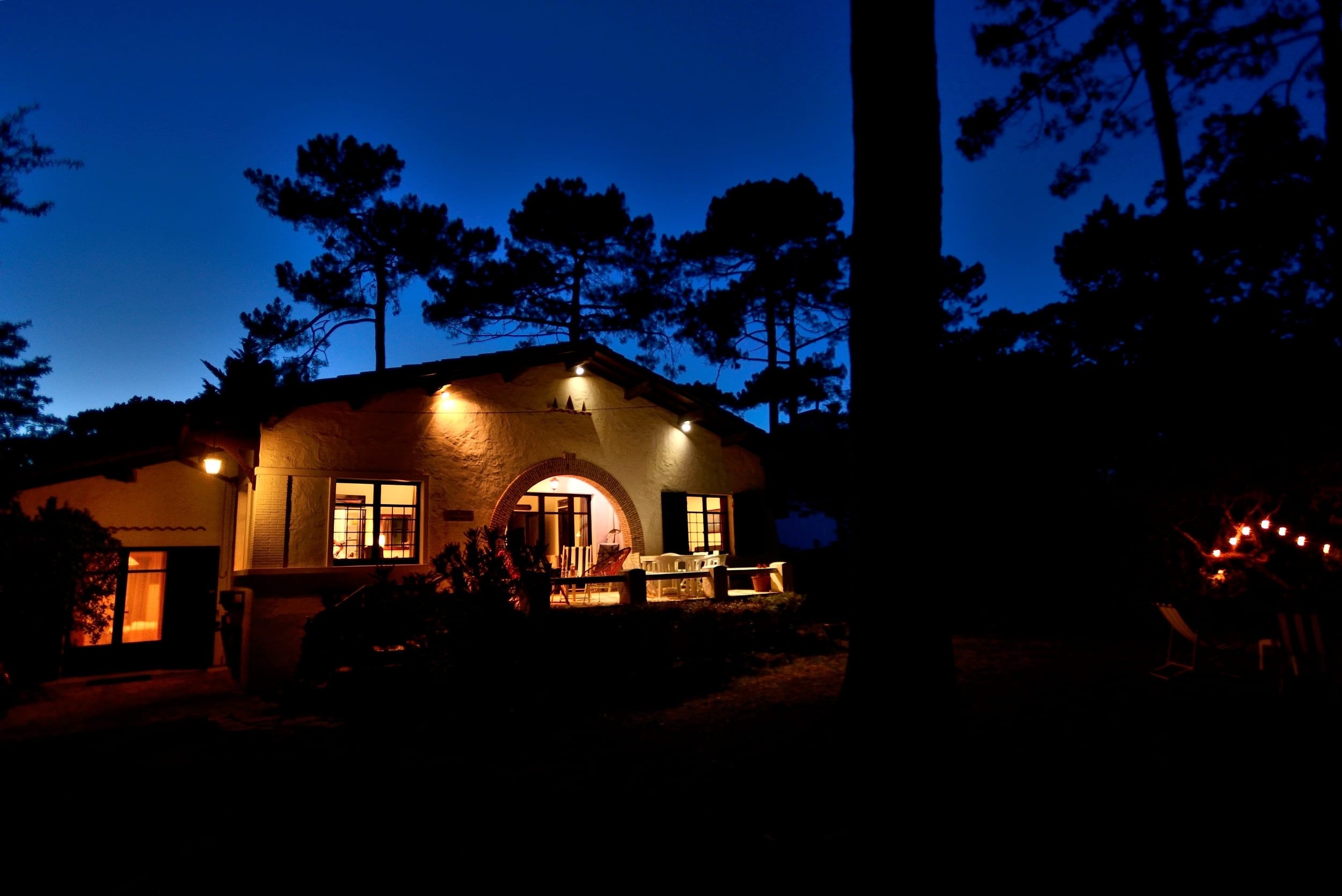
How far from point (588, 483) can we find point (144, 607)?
7439mm

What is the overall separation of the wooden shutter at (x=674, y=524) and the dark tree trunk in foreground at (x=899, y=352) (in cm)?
874

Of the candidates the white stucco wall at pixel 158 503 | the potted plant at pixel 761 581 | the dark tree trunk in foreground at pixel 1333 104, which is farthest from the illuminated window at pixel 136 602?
the dark tree trunk in foreground at pixel 1333 104

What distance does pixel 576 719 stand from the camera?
264 inches

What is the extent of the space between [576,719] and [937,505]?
4140 millimetres

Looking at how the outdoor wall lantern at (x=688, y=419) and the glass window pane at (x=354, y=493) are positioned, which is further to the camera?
the outdoor wall lantern at (x=688, y=419)

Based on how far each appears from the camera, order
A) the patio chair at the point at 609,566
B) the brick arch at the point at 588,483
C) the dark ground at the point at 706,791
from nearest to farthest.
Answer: the dark ground at the point at 706,791 < the brick arch at the point at 588,483 < the patio chair at the point at 609,566

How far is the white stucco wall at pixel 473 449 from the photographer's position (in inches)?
389

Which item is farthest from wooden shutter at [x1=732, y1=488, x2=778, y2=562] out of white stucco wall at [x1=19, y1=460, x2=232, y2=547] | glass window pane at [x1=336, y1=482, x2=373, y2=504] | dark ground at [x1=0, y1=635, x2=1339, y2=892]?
white stucco wall at [x1=19, y1=460, x2=232, y2=547]

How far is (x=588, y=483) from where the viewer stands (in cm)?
1288

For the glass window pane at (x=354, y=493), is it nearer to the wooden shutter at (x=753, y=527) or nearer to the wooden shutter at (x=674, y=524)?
the wooden shutter at (x=674, y=524)

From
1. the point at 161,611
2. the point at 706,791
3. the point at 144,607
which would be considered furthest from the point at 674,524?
the point at 706,791

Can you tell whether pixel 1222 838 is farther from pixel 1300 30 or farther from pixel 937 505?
pixel 1300 30

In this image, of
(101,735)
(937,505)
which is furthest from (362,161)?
(937,505)

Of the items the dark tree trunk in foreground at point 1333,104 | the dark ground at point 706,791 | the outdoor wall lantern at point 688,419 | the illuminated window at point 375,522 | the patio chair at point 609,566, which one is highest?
the dark tree trunk in foreground at point 1333,104
